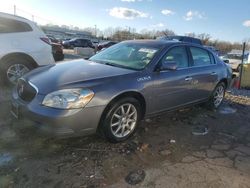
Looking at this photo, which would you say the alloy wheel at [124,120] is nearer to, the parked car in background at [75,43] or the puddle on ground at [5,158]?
the puddle on ground at [5,158]

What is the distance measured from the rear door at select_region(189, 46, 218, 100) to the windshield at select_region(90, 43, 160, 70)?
105 centimetres

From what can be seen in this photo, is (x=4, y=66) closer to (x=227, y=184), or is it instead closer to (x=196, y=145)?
(x=196, y=145)

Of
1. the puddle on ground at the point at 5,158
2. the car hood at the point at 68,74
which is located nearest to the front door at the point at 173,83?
the car hood at the point at 68,74

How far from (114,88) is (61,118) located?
83 centimetres

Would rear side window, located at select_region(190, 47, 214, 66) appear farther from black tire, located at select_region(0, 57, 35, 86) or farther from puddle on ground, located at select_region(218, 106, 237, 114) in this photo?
black tire, located at select_region(0, 57, 35, 86)

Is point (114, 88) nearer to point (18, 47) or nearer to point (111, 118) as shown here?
point (111, 118)

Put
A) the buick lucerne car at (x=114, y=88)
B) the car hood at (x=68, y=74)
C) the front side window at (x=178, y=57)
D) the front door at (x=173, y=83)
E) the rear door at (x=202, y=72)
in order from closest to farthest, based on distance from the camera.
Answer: the buick lucerne car at (x=114, y=88)
the car hood at (x=68, y=74)
the front door at (x=173, y=83)
the front side window at (x=178, y=57)
the rear door at (x=202, y=72)

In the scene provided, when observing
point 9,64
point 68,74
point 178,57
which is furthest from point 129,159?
point 9,64

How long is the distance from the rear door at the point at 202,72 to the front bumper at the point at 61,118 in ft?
7.93

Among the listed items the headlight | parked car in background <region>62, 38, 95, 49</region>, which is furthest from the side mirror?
parked car in background <region>62, 38, 95, 49</region>

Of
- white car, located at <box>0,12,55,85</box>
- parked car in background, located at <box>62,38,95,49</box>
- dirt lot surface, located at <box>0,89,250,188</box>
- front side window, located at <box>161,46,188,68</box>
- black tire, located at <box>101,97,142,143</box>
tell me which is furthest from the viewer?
parked car in background, located at <box>62,38,95,49</box>

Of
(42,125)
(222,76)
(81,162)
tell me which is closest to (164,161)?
(81,162)

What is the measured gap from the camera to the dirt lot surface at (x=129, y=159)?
301 centimetres

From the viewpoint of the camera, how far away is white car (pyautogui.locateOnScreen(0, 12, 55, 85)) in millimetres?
5867
